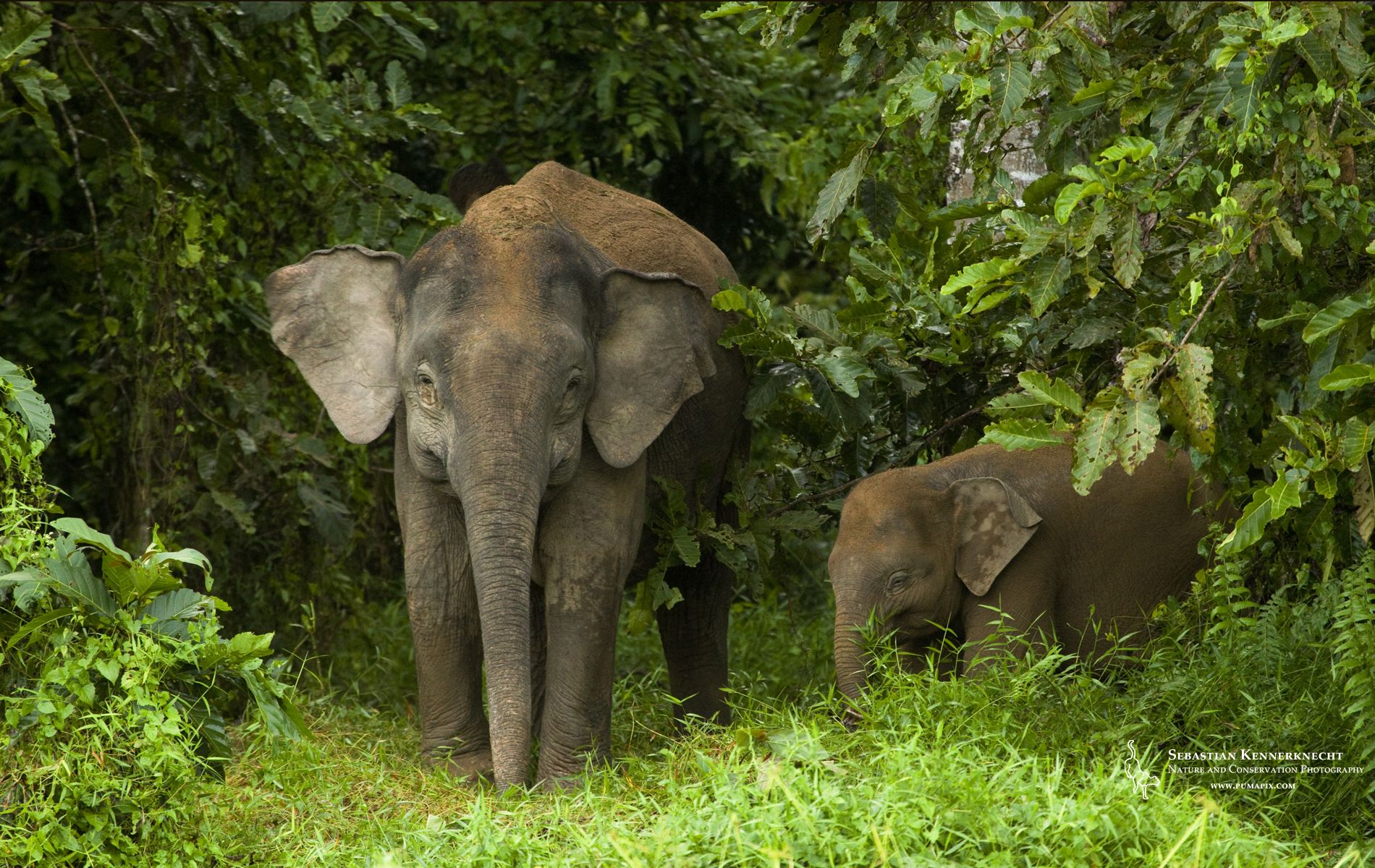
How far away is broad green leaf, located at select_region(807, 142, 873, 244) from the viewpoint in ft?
20.8

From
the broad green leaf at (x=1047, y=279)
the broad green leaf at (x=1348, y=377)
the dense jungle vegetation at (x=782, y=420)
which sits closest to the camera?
the broad green leaf at (x=1348, y=377)

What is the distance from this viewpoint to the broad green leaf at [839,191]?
20.8ft

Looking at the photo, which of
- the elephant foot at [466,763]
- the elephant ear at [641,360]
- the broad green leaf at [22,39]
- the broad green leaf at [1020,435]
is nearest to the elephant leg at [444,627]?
the elephant foot at [466,763]

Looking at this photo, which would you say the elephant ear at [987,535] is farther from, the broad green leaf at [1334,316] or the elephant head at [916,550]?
the broad green leaf at [1334,316]

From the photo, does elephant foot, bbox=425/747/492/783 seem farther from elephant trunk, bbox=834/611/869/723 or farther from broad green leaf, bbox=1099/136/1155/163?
broad green leaf, bbox=1099/136/1155/163

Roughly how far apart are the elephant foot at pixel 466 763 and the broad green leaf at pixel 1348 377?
3194 millimetres

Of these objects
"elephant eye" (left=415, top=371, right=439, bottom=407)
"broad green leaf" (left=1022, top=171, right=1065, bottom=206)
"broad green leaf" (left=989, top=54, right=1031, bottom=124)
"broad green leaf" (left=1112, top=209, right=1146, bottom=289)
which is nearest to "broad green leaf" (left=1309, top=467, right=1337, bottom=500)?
"broad green leaf" (left=1112, top=209, right=1146, bottom=289)

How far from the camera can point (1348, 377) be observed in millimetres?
4625

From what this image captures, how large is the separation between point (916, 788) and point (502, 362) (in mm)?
2051

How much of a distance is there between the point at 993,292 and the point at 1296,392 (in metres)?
1.09

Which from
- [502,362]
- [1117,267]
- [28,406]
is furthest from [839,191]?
[28,406]

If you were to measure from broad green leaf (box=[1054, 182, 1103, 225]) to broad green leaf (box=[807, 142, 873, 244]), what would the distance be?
1.33 m

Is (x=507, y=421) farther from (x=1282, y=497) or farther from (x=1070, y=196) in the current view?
(x=1282, y=497)

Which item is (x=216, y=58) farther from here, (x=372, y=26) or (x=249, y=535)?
(x=249, y=535)
